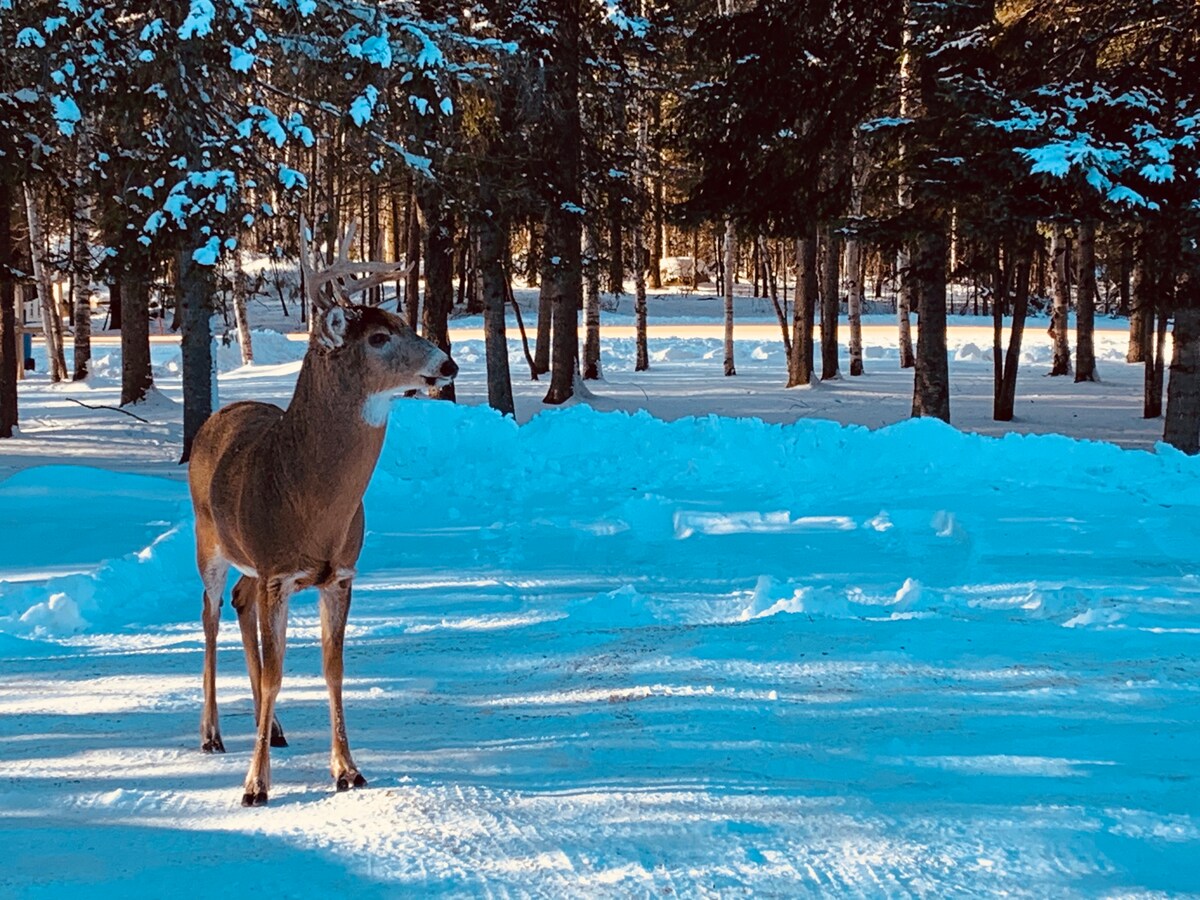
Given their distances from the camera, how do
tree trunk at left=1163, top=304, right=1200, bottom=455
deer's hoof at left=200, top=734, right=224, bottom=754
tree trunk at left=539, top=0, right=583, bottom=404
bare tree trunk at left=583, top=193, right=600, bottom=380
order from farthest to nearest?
bare tree trunk at left=583, top=193, right=600, bottom=380, tree trunk at left=539, top=0, right=583, bottom=404, tree trunk at left=1163, top=304, right=1200, bottom=455, deer's hoof at left=200, top=734, right=224, bottom=754

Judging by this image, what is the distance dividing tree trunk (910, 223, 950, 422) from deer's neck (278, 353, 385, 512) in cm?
1502

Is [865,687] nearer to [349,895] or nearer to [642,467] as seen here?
[349,895]

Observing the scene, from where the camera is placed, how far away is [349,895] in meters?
4.09

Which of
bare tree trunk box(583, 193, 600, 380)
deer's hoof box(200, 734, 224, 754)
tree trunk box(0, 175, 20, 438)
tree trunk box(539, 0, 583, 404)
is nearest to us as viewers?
deer's hoof box(200, 734, 224, 754)

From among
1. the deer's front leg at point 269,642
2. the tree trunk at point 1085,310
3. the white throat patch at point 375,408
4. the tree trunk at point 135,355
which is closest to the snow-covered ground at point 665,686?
the deer's front leg at point 269,642

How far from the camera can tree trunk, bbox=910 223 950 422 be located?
19266mm

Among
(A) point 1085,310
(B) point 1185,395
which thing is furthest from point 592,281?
(B) point 1185,395

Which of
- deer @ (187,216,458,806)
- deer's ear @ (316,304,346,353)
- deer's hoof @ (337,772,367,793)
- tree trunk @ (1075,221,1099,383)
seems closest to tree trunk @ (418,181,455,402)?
tree trunk @ (1075,221,1099,383)

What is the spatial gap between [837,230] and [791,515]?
8032 mm

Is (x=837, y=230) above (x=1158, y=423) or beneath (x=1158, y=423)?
above

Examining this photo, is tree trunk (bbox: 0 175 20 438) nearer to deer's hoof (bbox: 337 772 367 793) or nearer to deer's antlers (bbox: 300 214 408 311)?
deer's antlers (bbox: 300 214 408 311)

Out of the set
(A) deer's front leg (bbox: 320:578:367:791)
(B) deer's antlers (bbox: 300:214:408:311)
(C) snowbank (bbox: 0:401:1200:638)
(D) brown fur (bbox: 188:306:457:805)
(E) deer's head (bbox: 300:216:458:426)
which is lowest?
(C) snowbank (bbox: 0:401:1200:638)

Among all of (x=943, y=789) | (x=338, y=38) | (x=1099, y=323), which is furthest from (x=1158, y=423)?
(x=1099, y=323)

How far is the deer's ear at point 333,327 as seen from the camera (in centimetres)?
499
